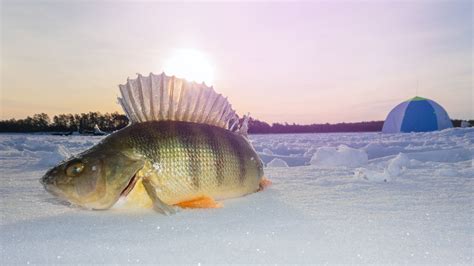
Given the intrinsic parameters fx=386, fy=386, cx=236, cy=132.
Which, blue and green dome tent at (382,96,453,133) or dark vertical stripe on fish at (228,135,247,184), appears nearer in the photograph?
dark vertical stripe on fish at (228,135,247,184)

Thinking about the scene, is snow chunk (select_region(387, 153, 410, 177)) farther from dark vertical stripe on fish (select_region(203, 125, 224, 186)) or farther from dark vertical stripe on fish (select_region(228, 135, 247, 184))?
dark vertical stripe on fish (select_region(203, 125, 224, 186))

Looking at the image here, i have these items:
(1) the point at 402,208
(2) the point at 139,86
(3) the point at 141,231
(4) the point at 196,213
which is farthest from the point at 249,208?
(2) the point at 139,86

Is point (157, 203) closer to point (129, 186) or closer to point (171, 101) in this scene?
point (129, 186)

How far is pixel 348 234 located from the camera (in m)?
2.04

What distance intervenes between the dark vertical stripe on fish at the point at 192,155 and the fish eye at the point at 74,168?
0.69 metres

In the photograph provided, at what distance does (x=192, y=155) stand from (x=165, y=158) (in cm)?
20

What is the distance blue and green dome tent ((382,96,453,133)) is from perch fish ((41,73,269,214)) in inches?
1037

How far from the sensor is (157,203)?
7.99 ft

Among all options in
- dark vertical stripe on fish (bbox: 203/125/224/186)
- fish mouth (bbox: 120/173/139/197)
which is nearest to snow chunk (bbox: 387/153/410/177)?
dark vertical stripe on fish (bbox: 203/125/224/186)

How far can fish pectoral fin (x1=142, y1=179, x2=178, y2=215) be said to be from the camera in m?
2.42

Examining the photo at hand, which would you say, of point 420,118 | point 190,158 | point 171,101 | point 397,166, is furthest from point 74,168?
point 420,118

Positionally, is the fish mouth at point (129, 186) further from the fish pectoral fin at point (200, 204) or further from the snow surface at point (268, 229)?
the fish pectoral fin at point (200, 204)

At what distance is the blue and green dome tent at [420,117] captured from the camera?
1052 inches

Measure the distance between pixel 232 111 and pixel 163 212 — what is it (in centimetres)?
130
